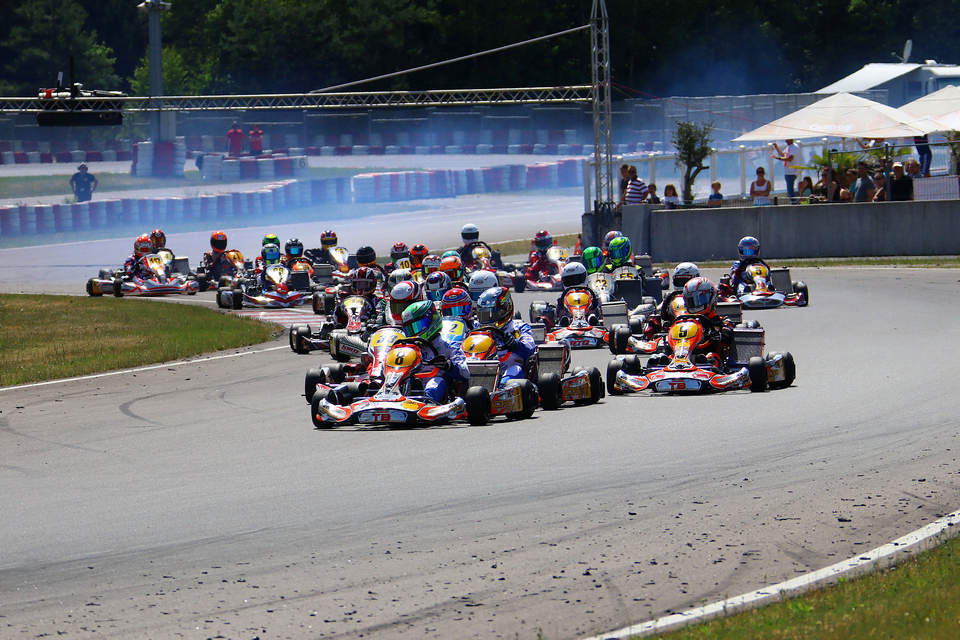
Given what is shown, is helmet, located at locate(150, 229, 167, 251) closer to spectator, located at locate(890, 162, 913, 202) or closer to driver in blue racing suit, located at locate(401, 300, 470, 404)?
spectator, located at locate(890, 162, 913, 202)

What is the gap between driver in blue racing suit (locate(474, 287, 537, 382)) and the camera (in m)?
13.0

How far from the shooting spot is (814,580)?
6.98 meters

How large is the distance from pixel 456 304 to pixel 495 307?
0.58 m

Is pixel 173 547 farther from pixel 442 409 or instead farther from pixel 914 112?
pixel 914 112

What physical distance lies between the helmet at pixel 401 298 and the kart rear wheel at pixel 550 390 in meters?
1.44

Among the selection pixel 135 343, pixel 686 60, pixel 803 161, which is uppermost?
pixel 686 60

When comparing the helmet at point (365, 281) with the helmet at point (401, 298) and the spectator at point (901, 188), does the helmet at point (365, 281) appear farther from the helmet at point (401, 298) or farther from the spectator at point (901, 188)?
the spectator at point (901, 188)

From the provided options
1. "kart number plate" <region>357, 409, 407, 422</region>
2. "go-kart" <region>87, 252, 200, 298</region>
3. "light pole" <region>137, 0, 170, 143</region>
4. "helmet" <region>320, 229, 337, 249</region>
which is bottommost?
"go-kart" <region>87, 252, 200, 298</region>

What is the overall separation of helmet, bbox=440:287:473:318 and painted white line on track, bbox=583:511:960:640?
6210mm

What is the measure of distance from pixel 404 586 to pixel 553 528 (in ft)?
4.46

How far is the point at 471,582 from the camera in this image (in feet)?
23.1

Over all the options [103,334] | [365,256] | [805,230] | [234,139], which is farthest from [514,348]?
[234,139]

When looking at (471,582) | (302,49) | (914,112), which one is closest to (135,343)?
(471,582)

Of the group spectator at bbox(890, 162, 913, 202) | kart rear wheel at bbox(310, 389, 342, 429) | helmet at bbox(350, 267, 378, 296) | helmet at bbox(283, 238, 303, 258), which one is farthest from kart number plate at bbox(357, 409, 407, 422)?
spectator at bbox(890, 162, 913, 202)
